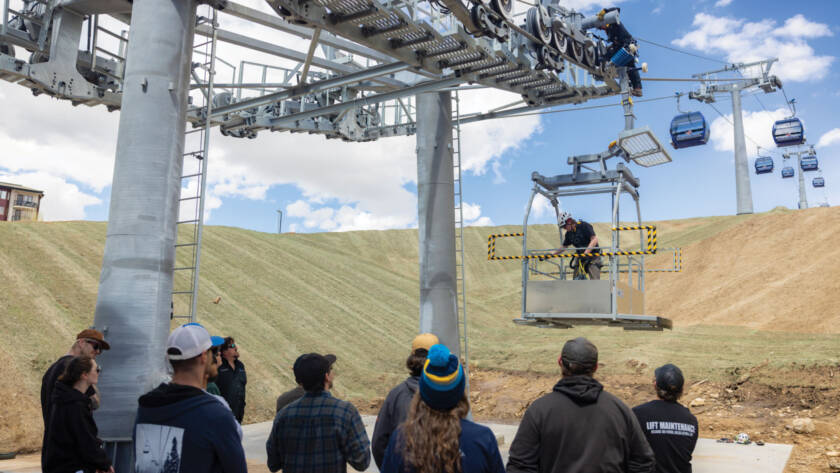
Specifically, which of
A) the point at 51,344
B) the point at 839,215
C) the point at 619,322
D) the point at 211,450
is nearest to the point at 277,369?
the point at 51,344

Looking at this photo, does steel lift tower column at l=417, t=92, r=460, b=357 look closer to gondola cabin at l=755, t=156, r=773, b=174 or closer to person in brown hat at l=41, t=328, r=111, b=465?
person in brown hat at l=41, t=328, r=111, b=465

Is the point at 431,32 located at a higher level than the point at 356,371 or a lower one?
higher

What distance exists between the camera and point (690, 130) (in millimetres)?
31828

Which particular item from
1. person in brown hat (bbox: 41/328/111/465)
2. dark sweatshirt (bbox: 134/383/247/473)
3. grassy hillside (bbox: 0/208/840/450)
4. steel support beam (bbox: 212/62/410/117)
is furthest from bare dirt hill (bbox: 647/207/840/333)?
dark sweatshirt (bbox: 134/383/247/473)

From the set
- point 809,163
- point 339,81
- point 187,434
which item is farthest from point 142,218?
point 809,163

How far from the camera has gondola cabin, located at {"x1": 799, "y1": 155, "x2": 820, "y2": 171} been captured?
170ft

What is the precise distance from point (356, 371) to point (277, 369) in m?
3.75

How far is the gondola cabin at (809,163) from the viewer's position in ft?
170

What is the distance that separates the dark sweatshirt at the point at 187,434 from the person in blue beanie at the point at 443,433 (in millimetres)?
852

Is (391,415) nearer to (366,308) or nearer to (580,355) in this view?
(580,355)

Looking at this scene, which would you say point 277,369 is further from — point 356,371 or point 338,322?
point 338,322

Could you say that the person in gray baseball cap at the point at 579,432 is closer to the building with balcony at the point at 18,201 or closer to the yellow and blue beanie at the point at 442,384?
the yellow and blue beanie at the point at 442,384

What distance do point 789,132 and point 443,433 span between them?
143 feet

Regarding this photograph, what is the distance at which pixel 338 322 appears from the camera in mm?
27719
